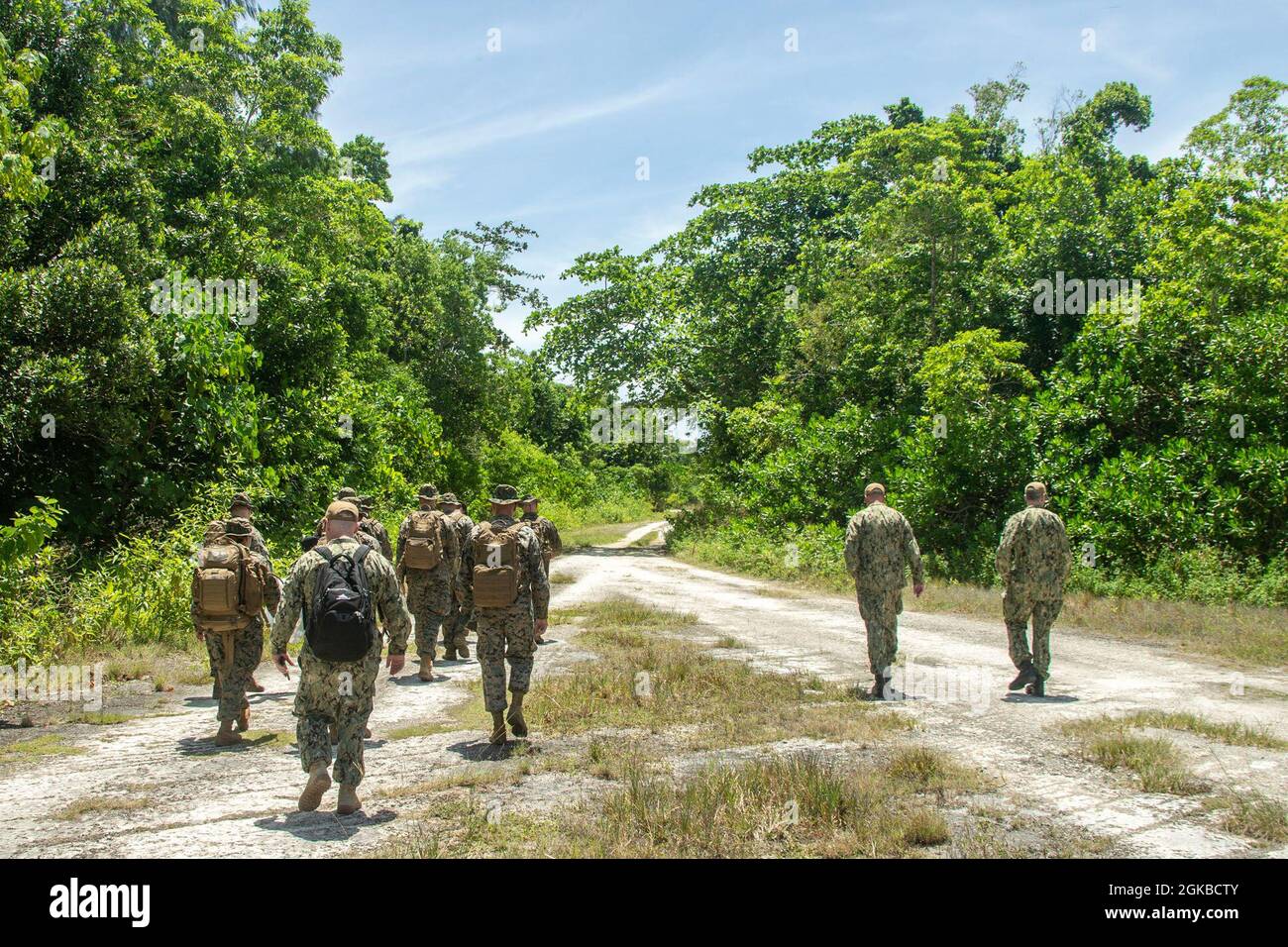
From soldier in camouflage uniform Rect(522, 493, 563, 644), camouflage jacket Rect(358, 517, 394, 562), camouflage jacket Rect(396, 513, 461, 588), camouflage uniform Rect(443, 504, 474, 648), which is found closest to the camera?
camouflage jacket Rect(358, 517, 394, 562)

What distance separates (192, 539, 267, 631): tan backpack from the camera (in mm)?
8211

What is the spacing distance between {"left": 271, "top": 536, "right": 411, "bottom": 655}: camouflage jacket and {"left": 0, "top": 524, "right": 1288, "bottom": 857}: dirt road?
108 centimetres

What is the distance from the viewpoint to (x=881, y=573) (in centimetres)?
977

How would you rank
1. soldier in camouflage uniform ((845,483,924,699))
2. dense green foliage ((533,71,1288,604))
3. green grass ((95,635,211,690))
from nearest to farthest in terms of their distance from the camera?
1. soldier in camouflage uniform ((845,483,924,699))
2. green grass ((95,635,211,690))
3. dense green foliage ((533,71,1288,604))

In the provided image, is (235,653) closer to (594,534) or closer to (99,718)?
(99,718)

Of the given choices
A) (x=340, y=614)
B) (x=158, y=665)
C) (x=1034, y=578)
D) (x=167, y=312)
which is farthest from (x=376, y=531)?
(x=1034, y=578)

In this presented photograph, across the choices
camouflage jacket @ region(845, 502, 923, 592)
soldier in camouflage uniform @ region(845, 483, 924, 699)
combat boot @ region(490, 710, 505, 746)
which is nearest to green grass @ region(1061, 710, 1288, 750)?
soldier in camouflage uniform @ region(845, 483, 924, 699)

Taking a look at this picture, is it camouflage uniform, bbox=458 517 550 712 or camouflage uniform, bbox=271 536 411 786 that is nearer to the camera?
camouflage uniform, bbox=271 536 411 786

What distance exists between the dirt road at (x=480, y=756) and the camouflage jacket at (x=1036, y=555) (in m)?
1.05

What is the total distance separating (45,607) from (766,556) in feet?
62.3

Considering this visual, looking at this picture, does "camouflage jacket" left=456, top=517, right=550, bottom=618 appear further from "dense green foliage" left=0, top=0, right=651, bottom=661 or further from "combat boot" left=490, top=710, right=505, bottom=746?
"dense green foliage" left=0, top=0, right=651, bottom=661

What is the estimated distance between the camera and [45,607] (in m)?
11.8
